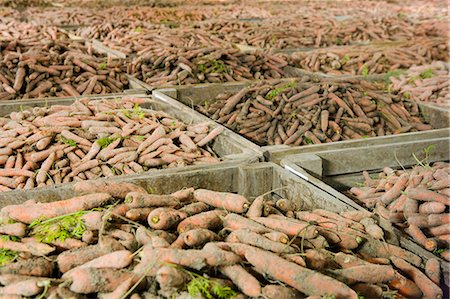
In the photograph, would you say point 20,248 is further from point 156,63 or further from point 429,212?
point 156,63

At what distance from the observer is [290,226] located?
2381 millimetres

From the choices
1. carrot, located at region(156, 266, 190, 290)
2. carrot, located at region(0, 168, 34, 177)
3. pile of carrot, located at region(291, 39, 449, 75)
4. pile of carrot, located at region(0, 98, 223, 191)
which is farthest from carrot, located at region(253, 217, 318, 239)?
pile of carrot, located at region(291, 39, 449, 75)

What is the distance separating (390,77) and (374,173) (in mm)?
2857

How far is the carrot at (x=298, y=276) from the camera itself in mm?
1954

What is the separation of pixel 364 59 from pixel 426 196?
499 centimetres

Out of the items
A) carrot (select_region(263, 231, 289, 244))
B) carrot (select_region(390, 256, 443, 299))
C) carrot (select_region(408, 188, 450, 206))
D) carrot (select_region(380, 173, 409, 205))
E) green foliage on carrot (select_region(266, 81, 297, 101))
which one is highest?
green foliage on carrot (select_region(266, 81, 297, 101))

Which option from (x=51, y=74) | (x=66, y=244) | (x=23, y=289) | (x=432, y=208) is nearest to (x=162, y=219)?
(x=66, y=244)

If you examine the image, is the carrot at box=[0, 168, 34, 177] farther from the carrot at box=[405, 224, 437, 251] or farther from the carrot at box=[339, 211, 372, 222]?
the carrot at box=[405, 224, 437, 251]

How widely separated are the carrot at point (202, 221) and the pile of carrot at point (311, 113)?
2.05 m

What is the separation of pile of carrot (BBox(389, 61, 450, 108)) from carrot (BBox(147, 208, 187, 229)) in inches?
155

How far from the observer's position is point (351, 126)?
468 centimetres

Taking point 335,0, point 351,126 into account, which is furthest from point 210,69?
point 335,0

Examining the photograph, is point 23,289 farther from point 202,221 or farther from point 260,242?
point 260,242

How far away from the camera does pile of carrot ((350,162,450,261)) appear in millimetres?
2686
